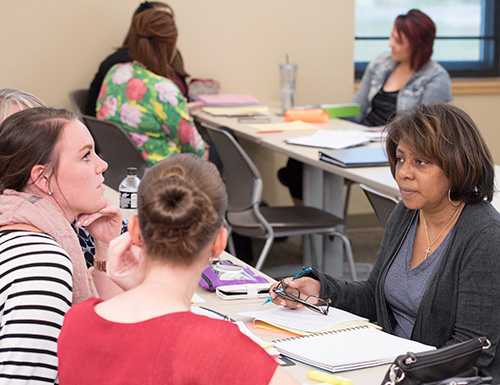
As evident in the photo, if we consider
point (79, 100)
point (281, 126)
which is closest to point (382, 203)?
point (281, 126)

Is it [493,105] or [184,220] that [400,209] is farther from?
[493,105]

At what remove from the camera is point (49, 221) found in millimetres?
1513

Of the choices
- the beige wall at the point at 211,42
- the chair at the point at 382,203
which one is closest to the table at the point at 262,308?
the chair at the point at 382,203

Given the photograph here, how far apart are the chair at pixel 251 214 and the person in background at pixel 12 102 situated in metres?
1.29

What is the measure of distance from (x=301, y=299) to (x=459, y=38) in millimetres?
4458

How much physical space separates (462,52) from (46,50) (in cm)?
318

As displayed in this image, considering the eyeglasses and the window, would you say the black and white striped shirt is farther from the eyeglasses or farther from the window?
the window

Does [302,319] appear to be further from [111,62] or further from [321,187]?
[111,62]

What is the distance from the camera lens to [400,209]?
6.77 ft

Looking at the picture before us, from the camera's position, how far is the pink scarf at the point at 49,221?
4.90ft

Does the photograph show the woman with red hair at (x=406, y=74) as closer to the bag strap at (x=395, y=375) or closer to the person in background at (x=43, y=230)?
the person in background at (x=43, y=230)

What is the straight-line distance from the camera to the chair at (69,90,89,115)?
4.53 metres

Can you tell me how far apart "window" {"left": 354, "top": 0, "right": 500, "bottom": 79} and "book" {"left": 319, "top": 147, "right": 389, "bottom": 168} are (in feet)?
7.44

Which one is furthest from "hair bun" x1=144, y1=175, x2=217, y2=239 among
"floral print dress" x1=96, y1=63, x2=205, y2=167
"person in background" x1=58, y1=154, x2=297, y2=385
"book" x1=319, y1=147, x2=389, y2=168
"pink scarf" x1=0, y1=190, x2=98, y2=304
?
"floral print dress" x1=96, y1=63, x2=205, y2=167
